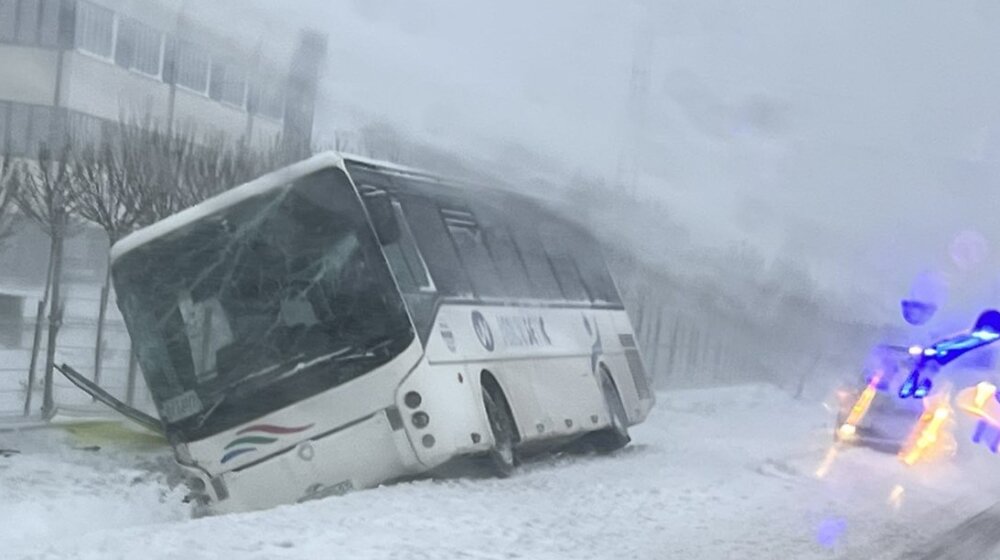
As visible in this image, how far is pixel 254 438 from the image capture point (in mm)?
12977

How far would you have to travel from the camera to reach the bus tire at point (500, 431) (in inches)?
570

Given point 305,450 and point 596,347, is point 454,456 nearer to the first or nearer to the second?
point 305,450

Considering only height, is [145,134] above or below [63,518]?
above

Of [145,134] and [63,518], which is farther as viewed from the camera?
[145,134]

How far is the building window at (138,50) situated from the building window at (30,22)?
2263 millimetres


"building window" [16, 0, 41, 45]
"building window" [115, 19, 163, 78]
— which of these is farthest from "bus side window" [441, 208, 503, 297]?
"building window" [16, 0, 41, 45]

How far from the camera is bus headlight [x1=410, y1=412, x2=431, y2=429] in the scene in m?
12.9

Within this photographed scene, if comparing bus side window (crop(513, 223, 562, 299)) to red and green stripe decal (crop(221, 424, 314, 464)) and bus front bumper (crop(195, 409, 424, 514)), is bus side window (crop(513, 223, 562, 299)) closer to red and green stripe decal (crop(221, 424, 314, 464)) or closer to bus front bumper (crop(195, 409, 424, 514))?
bus front bumper (crop(195, 409, 424, 514))

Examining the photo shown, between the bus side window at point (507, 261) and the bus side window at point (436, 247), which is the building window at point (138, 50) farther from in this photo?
the bus side window at point (436, 247)

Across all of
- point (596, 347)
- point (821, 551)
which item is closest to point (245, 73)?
point (596, 347)

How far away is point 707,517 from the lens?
41.1 feet

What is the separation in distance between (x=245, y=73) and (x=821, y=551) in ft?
23.6

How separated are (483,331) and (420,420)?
2.24 meters

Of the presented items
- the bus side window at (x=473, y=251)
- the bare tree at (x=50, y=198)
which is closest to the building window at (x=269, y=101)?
the bus side window at (x=473, y=251)
